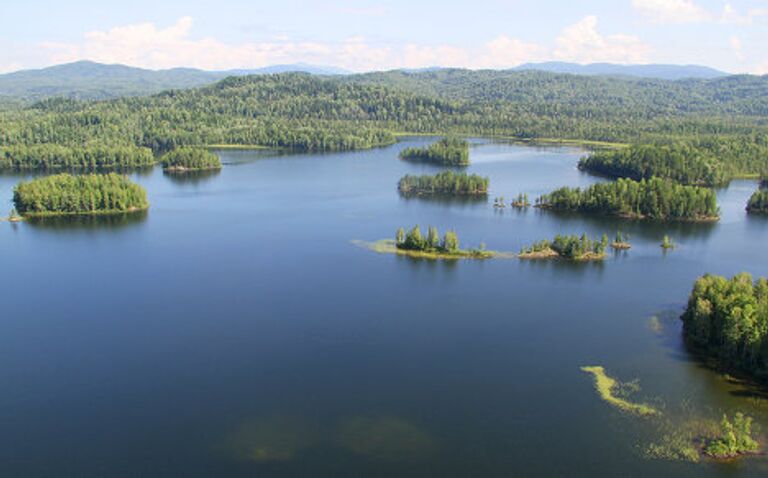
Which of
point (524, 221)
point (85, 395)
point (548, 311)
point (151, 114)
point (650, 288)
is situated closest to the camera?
point (85, 395)

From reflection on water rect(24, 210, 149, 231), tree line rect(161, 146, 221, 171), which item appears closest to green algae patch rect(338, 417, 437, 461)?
reflection on water rect(24, 210, 149, 231)

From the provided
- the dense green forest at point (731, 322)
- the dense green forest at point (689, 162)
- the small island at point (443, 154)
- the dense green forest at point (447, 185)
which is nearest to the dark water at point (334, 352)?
the dense green forest at point (731, 322)

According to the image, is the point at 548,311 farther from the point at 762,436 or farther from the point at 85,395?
the point at 85,395

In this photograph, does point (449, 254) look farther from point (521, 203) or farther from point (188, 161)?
point (188, 161)

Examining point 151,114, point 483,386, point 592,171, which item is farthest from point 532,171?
point 151,114

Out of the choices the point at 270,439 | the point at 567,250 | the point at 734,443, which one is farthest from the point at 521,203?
the point at 270,439

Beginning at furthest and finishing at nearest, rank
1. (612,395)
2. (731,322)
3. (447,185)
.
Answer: (447,185), (731,322), (612,395)

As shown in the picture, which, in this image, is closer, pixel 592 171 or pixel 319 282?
pixel 319 282
